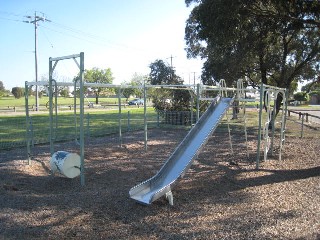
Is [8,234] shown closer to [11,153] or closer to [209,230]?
[209,230]

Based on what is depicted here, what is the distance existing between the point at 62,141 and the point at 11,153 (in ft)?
9.45

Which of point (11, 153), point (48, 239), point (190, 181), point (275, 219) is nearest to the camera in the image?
point (48, 239)

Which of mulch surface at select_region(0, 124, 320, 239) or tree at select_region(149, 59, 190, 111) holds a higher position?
tree at select_region(149, 59, 190, 111)

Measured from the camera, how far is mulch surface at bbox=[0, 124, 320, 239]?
456 centimetres

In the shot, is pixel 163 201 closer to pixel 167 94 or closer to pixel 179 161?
pixel 179 161

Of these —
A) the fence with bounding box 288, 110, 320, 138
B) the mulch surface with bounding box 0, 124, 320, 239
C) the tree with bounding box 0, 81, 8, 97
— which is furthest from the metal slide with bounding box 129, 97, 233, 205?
the tree with bounding box 0, 81, 8, 97

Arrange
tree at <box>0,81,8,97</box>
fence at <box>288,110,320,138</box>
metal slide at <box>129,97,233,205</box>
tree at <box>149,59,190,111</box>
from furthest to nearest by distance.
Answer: tree at <box>0,81,8,97</box> < tree at <box>149,59,190,111</box> < fence at <box>288,110,320,138</box> < metal slide at <box>129,97,233,205</box>

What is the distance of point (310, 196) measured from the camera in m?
6.28

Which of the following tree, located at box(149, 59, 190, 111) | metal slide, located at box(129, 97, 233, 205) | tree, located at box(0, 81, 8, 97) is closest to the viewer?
metal slide, located at box(129, 97, 233, 205)

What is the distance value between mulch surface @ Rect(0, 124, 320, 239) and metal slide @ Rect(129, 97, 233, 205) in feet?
0.76

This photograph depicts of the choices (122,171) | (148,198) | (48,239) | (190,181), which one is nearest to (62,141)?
(122,171)

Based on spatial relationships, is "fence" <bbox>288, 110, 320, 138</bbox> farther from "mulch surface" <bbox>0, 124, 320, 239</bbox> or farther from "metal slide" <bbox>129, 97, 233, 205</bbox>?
"metal slide" <bbox>129, 97, 233, 205</bbox>

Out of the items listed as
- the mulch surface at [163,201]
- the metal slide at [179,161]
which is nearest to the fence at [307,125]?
the mulch surface at [163,201]

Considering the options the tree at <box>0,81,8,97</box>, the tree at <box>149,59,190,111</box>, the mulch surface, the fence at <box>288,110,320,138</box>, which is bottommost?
the mulch surface
